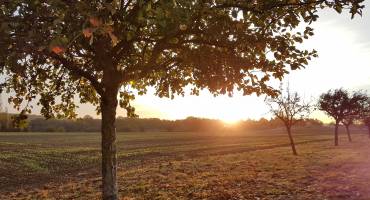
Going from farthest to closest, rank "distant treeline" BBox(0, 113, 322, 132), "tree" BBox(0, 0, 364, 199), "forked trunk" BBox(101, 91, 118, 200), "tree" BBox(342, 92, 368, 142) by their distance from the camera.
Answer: "distant treeline" BBox(0, 113, 322, 132) < "tree" BBox(342, 92, 368, 142) < "forked trunk" BBox(101, 91, 118, 200) < "tree" BBox(0, 0, 364, 199)

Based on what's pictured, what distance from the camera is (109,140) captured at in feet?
44.2

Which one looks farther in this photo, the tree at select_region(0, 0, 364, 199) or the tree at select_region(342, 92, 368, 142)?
the tree at select_region(342, 92, 368, 142)

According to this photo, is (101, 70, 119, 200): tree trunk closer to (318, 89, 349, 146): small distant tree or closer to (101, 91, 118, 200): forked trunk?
(101, 91, 118, 200): forked trunk

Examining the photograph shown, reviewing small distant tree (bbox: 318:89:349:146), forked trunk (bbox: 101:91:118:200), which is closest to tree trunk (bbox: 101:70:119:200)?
forked trunk (bbox: 101:91:118:200)

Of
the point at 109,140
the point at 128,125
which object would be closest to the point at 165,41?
the point at 109,140

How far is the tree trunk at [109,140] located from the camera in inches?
522

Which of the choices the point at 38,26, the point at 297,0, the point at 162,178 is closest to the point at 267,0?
the point at 297,0

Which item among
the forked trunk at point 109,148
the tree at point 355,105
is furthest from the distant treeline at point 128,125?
the forked trunk at point 109,148

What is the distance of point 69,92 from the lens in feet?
57.1

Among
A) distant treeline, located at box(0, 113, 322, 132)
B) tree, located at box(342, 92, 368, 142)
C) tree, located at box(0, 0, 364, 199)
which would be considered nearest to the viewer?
tree, located at box(0, 0, 364, 199)

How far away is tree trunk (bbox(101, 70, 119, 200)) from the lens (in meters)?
13.3

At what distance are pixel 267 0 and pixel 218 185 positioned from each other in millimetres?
11186

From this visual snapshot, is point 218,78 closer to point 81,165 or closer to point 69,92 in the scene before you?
point 69,92

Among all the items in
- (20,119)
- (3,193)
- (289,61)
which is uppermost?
(289,61)
